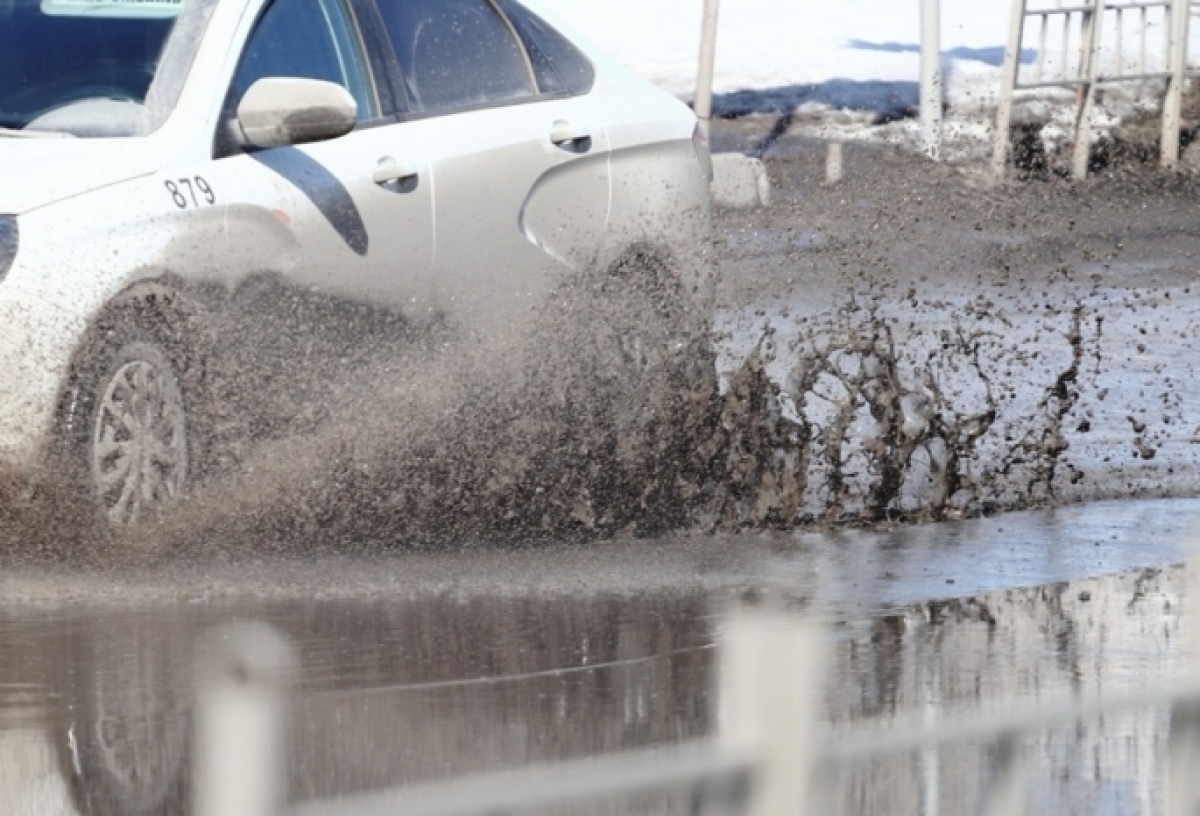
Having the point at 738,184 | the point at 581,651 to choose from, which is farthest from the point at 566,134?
the point at 738,184

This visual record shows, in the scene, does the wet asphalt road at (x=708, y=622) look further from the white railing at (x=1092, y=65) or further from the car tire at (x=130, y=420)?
the white railing at (x=1092, y=65)

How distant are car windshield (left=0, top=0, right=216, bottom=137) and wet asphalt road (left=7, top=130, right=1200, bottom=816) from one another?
126 centimetres

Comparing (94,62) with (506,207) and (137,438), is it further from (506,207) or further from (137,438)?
(506,207)

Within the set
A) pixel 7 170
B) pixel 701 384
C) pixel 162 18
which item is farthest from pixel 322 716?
pixel 701 384

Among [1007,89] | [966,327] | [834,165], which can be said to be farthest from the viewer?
[834,165]

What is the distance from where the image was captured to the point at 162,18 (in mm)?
6934

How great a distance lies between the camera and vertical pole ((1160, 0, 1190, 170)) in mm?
21969

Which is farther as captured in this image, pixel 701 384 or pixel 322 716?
pixel 701 384

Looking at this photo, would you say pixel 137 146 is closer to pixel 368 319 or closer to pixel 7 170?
pixel 7 170

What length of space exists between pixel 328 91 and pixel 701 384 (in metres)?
1.87

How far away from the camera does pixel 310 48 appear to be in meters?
7.19

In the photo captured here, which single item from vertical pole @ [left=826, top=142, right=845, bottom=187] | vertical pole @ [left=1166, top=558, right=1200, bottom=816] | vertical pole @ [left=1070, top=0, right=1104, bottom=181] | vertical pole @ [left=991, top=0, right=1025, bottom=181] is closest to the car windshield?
vertical pole @ [left=1166, top=558, right=1200, bottom=816]

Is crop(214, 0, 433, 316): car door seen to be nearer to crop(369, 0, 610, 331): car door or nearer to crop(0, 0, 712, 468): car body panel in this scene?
crop(0, 0, 712, 468): car body panel

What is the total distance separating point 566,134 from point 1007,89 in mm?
14212
